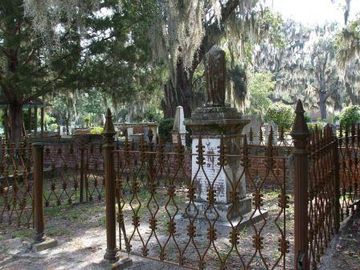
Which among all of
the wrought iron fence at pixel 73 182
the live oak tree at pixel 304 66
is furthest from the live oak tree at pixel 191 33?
the live oak tree at pixel 304 66

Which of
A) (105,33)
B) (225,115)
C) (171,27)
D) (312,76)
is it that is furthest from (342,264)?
(312,76)

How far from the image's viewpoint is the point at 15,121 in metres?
13.6

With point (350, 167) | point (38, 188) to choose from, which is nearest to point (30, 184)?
point (38, 188)

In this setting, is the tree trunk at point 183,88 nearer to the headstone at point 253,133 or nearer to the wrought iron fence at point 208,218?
the headstone at point 253,133

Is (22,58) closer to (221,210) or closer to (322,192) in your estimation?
(221,210)

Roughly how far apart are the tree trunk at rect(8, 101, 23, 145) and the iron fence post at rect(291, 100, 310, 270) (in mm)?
11967

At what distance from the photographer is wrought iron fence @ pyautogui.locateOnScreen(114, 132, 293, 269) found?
340cm

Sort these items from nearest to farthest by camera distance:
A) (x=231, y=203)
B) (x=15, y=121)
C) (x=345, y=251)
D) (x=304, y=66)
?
(x=345, y=251) → (x=231, y=203) → (x=15, y=121) → (x=304, y=66)

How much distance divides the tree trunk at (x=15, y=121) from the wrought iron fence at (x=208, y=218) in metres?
7.45

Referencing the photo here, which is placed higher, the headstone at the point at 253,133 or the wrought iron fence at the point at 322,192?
the headstone at the point at 253,133

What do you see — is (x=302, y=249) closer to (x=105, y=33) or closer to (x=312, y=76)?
(x=105, y=33)

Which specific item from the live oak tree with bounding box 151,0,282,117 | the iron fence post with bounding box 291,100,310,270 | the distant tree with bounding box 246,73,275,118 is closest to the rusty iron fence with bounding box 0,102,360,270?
the iron fence post with bounding box 291,100,310,270

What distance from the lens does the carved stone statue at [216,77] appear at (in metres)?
6.47

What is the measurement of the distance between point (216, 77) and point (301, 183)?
3677 millimetres
